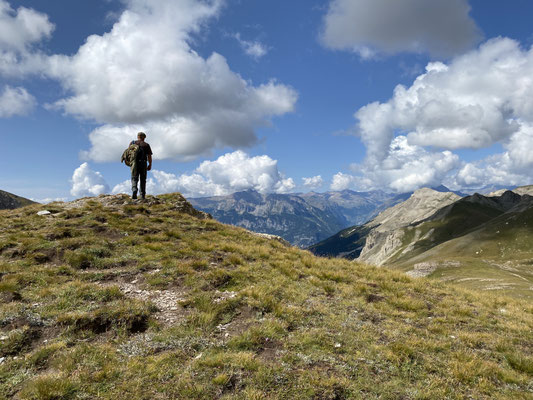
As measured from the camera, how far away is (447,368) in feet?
25.9

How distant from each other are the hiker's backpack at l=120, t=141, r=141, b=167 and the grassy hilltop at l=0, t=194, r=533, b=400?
302 inches

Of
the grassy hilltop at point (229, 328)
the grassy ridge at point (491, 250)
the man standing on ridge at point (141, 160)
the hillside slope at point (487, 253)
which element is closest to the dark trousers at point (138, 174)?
the man standing on ridge at point (141, 160)

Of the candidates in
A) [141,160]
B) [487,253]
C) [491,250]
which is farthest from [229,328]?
[491,250]

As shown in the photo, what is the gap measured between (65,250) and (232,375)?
12731 millimetres

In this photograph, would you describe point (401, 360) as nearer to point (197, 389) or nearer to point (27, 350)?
point (197, 389)

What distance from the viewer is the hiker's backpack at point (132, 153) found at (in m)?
22.5

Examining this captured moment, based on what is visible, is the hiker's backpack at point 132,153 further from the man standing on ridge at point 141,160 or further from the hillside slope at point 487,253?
the hillside slope at point 487,253

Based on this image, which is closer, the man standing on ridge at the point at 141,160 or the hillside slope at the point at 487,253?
the man standing on ridge at the point at 141,160

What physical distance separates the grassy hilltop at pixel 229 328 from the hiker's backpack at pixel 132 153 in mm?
7680

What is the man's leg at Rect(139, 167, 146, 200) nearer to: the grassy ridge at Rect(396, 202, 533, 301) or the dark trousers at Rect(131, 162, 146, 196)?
the dark trousers at Rect(131, 162, 146, 196)

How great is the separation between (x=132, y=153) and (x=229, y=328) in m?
18.7

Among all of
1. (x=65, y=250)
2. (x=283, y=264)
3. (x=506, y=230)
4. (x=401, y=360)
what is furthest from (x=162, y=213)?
(x=506, y=230)

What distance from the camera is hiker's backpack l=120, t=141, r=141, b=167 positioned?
2253 centimetres

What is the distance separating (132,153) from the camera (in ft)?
74.1
